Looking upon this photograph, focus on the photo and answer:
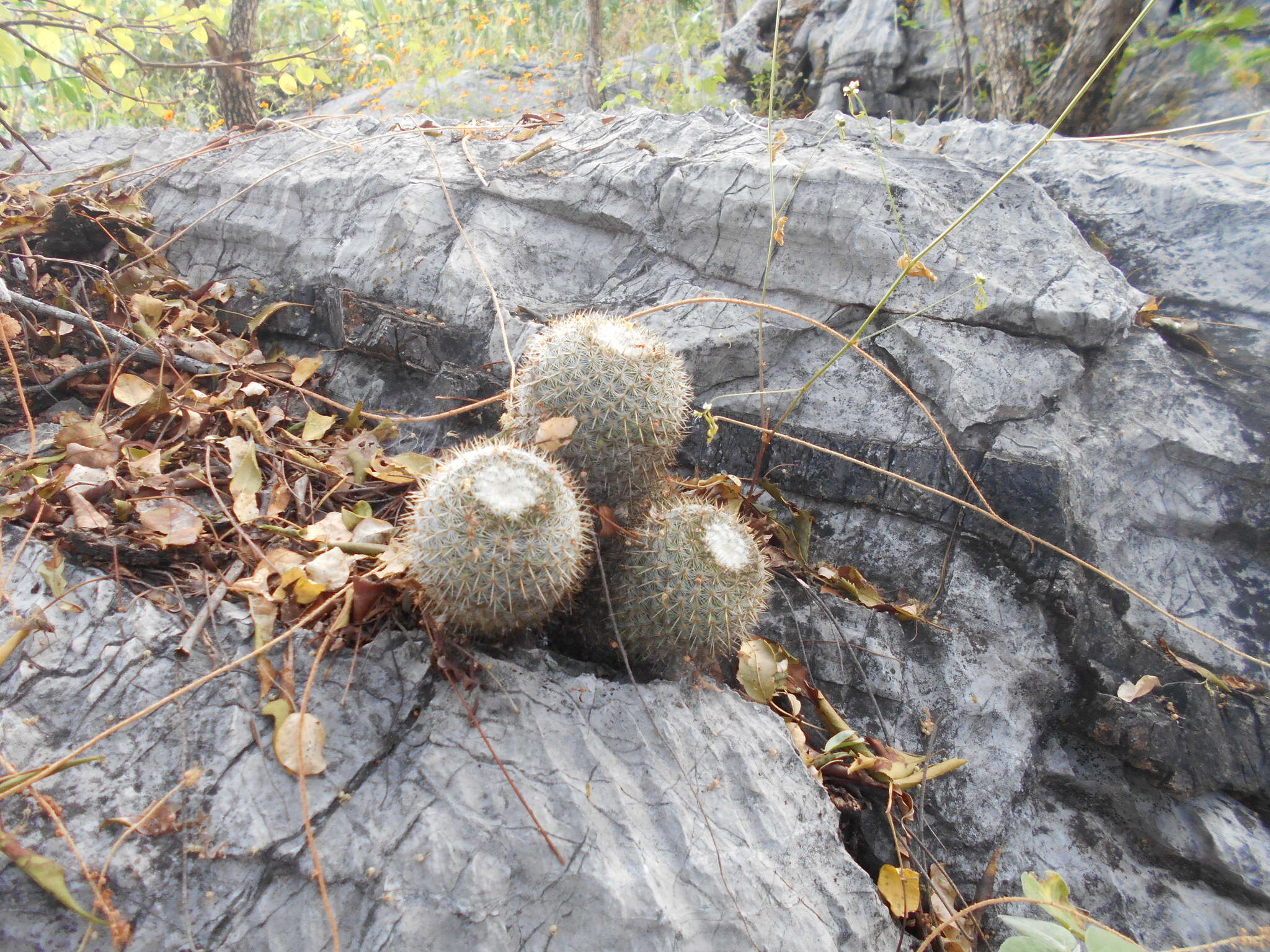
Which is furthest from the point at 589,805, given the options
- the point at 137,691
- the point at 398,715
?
the point at 137,691

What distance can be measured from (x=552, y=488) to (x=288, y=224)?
7.77 feet

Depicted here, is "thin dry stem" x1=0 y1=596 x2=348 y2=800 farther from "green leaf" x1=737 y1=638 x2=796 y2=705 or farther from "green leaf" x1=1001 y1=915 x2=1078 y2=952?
"green leaf" x1=1001 y1=915 x2=1078 y2=952

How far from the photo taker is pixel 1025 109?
455cm

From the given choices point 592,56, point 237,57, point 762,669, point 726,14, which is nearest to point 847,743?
point 762,669

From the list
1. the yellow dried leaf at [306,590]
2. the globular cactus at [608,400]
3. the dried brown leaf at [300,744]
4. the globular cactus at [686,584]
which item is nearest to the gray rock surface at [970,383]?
the globular cactus at [686,584]

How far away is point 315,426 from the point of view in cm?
257

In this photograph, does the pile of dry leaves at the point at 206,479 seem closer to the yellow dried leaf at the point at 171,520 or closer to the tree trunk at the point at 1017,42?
the yellow dried leaf at the point at 171,520

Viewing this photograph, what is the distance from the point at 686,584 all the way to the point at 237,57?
206 inches

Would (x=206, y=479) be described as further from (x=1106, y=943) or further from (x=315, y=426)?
(x=1106, y=943)

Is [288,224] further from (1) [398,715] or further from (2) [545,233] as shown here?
(1) [398,715]

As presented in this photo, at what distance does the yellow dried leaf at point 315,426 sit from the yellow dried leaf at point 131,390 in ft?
1.56

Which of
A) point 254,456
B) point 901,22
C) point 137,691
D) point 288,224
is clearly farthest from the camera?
point 901,22

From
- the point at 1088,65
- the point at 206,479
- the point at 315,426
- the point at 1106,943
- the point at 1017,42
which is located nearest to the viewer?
the point at 1106,943

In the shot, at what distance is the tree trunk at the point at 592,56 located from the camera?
21.1ft
